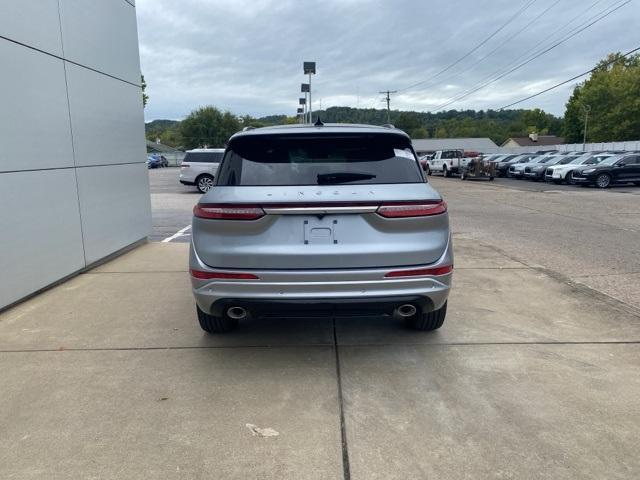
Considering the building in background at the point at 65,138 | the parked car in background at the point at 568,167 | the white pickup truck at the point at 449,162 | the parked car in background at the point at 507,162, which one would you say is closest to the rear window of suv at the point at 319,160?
the building in background at the point at 65,138

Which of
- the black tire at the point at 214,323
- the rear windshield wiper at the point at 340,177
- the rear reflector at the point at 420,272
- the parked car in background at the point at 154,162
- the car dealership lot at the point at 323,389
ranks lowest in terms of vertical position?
the parked car in background at the point at 154,162

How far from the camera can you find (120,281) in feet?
21.4

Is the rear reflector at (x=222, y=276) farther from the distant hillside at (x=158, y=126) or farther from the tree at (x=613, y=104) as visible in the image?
the distant hillside at (x=158, y=126)

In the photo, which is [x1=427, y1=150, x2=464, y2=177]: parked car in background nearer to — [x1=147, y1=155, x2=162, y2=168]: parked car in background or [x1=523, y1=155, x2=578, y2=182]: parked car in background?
[x1=523, y1=155, x2=578, y2=182]: parked car in background

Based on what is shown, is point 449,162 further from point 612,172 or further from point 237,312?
point 237,312

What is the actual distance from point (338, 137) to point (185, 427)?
230cm

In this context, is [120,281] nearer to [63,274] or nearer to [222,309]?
[63,274]

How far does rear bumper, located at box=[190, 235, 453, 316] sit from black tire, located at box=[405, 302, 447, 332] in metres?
0.79

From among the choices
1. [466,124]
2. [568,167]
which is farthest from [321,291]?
[466,124]

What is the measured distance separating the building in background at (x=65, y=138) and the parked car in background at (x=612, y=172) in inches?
893

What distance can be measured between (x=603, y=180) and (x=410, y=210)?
25.1m

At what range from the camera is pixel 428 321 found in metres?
4.58

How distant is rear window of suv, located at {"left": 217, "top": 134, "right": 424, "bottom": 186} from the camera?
3777 mm

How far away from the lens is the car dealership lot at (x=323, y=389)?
9.28ft
